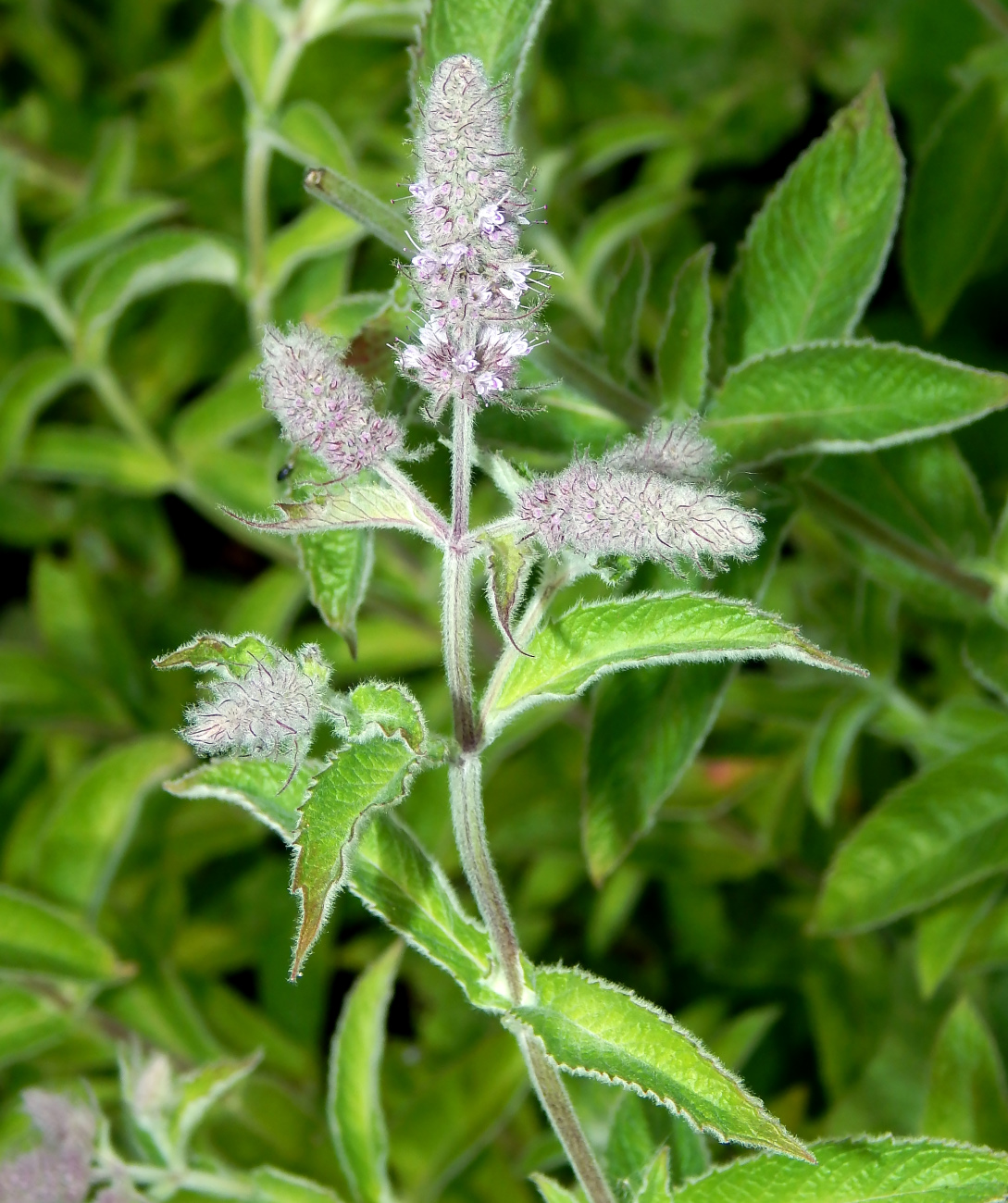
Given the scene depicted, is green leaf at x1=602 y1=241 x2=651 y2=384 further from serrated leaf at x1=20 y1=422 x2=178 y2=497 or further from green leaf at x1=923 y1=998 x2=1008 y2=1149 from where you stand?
serrated leaf at x1=20 y1=422 x2=178 y2=497

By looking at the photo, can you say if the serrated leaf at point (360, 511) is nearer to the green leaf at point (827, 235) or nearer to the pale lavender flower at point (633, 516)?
the pale lavender flower at point (633, 516)

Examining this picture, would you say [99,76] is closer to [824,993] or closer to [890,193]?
[890,193]

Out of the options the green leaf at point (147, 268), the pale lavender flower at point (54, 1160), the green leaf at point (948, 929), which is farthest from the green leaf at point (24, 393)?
the green leaf at point (948, 929)

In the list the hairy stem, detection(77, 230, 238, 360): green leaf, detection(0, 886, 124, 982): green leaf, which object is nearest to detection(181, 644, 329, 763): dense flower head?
the hairy stem

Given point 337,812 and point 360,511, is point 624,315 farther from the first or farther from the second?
point 337,812

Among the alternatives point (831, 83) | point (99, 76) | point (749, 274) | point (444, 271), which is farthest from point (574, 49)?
point (444, 271)

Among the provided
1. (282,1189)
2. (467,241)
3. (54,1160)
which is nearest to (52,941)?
(54,1160)
